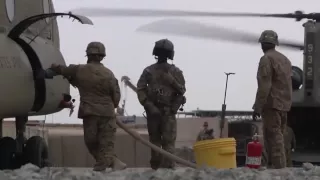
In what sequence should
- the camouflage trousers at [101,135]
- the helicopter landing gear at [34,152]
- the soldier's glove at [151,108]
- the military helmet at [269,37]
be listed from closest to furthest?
the camouflage trousers at [101,135], the military helmet at [269,37], the soldier's glove at [151,108], the helicopter landing gear at [34,152]

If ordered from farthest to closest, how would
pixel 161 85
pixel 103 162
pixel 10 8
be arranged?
pixel 10 8, pixel 161 85, pixel 103 162

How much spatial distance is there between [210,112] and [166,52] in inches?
1200

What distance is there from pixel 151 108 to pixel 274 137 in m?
1.72

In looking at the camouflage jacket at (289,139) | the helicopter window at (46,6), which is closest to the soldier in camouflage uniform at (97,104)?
the helicopter window at (46,6)

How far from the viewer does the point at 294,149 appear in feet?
41.3

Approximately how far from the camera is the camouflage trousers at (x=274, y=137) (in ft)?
27.3

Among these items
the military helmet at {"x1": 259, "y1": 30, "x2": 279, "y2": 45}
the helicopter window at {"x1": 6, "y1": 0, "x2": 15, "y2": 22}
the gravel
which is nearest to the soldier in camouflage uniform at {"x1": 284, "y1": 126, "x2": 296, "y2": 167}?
the military helmet at {"x1": 259, "y1": 30, "x2": 279, "y2": 45}

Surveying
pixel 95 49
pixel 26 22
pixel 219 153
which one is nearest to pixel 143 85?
pixel 95 49

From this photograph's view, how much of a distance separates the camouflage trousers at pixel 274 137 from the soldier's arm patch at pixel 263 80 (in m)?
0.20

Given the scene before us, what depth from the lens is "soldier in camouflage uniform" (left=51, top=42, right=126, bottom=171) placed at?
816 cm

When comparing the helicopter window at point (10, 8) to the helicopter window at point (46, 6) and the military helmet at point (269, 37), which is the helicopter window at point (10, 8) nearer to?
the helicopter window at point (46, 6)

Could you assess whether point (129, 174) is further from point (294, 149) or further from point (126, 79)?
point (126, 79)

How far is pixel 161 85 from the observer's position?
936 cm

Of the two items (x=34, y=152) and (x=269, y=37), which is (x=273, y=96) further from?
(x=34, y=152)
